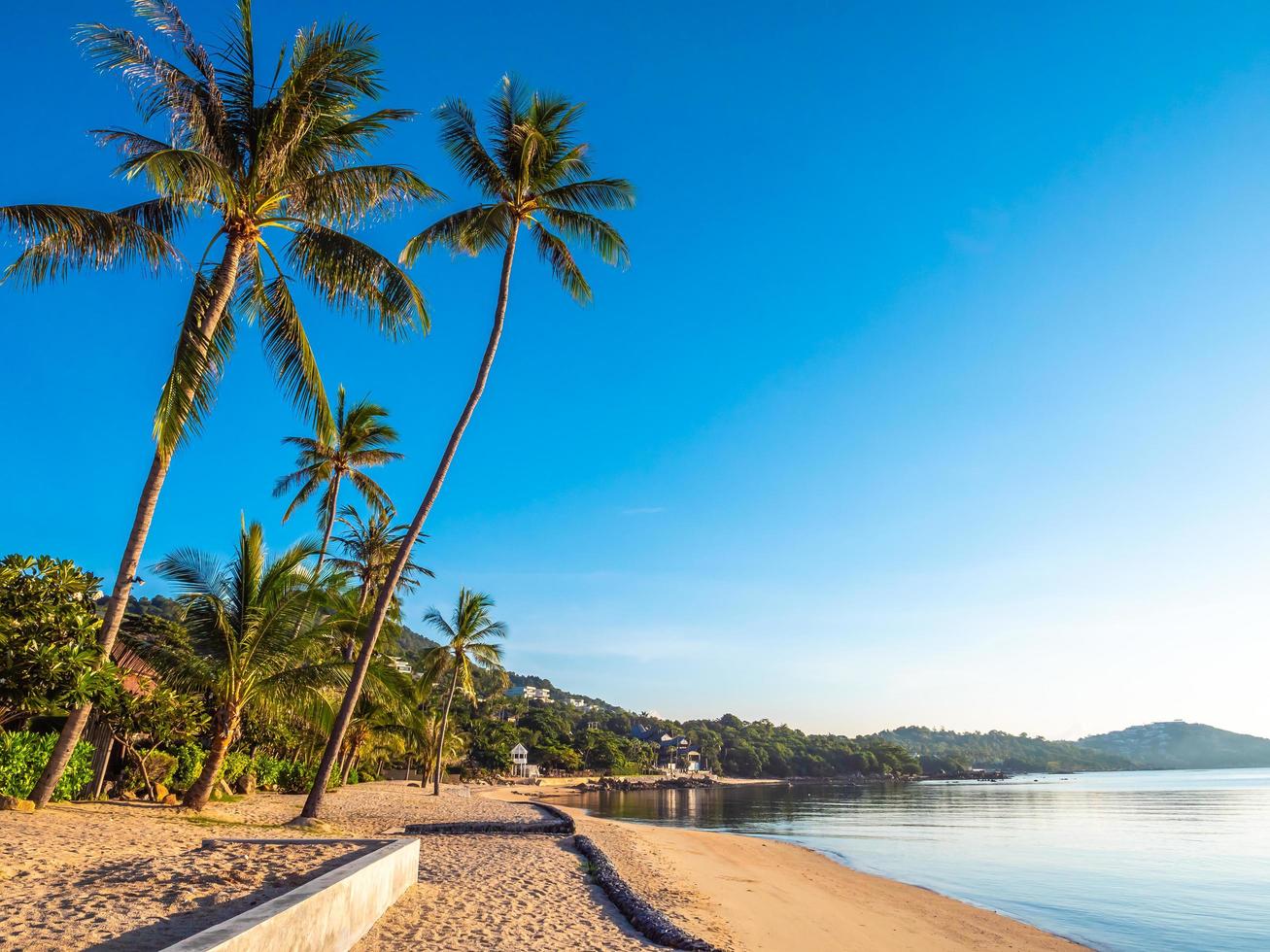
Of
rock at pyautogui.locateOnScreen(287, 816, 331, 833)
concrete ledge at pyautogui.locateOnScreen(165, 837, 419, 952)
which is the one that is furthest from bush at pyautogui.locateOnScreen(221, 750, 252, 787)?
concrete ledge at pyautogui.locateOnScreen(165, 837, 419, 952)

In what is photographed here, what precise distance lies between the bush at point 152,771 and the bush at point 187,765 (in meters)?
0.22

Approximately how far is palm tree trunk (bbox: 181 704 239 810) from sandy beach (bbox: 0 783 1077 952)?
28.0 inches

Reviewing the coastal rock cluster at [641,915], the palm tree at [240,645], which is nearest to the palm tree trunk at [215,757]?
the palm tree at [240,645]

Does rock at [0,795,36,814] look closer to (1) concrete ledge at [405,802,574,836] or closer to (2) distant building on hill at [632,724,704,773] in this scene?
(1) concrete ledge at [405,802,574,836]

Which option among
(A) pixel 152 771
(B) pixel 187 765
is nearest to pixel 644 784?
(B) pixel 187 765

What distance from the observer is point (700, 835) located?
2653 cm

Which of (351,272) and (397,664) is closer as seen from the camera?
(351,272)

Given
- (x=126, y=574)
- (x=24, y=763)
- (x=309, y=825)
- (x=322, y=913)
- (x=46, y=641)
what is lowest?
(x=309, y=825)

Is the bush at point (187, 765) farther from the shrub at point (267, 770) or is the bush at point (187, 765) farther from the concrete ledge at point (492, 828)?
the concrete ledge at point (492, 828)

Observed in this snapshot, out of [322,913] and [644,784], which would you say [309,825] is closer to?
[322,913]

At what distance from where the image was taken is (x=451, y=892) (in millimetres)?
8992

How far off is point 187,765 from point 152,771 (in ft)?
3.51

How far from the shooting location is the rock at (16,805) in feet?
31.9

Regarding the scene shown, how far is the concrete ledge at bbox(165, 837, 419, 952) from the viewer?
4.09m
